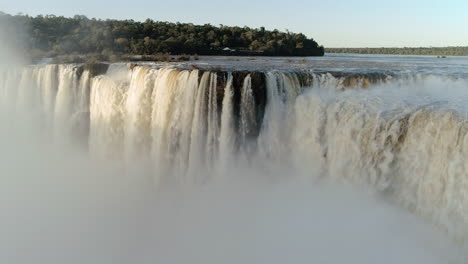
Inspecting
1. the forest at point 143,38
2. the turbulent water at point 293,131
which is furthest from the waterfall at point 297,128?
the forest at point 143,38

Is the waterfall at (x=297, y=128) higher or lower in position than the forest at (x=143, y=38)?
lower

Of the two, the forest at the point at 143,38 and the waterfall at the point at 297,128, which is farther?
the forest at the point at 143,38

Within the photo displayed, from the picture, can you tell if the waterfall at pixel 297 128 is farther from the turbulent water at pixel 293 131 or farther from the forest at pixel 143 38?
the forest at pixel 143 38

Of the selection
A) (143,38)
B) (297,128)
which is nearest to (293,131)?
(297,128)

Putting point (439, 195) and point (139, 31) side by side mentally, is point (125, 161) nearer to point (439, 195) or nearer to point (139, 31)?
point (439, 195)

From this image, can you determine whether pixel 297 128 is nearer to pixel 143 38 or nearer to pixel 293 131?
pixel 293 131

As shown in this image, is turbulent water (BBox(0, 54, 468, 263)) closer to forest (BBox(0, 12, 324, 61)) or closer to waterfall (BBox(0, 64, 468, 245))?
waterfall (BBox(0, 64, 468, 245))
